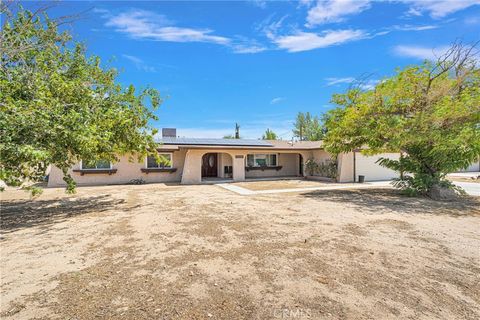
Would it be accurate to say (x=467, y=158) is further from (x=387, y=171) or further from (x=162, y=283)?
(x=162, y=283)

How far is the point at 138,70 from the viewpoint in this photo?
1398 centimetres

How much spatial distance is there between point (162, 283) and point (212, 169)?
18201mm

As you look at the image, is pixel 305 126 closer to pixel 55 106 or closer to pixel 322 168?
pixel 322 168

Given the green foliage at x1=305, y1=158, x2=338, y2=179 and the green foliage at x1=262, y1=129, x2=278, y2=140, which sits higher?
the green foliage at x1=262, y1=129, x2=278, y2=140

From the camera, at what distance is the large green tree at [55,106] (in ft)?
18.6

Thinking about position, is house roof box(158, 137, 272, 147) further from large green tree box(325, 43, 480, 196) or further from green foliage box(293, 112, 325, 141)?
green foliage box(293, 112, 325, 141)

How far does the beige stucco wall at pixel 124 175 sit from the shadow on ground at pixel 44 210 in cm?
530

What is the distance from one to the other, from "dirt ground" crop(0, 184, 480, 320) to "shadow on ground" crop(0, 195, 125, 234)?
10 centimetres

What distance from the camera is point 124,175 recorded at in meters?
16.6

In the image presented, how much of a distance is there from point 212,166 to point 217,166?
44 centimetres

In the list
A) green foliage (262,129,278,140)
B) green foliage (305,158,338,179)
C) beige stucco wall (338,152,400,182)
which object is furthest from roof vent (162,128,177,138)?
green foliage (262,129,278,140)

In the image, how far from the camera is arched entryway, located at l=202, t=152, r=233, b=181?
805 inches

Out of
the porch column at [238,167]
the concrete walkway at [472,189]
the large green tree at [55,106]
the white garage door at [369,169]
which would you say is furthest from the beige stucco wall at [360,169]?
the large green tree at [55,106]

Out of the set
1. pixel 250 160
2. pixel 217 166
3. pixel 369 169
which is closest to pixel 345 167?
pixel 369 169
